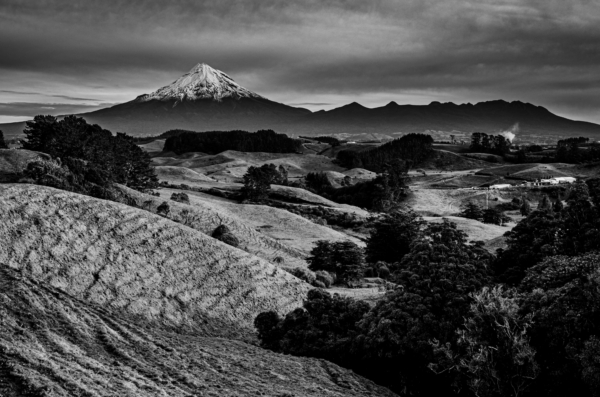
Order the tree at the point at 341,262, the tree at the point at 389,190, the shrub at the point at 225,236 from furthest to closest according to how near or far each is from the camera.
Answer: the tree at the point at 389,190, the shrub at the point at 225,236, the tree at the point at 341,262

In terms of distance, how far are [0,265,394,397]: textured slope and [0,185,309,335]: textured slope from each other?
5897mm

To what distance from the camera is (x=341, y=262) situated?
4772 centimetres

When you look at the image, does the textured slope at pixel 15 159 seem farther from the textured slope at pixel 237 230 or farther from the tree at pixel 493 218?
the tree at pixel 493 218

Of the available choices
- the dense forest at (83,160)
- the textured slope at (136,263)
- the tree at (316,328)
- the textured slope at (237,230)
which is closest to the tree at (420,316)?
the tree at (316,328)

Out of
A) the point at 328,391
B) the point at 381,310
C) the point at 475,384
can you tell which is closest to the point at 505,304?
the point at 475,384

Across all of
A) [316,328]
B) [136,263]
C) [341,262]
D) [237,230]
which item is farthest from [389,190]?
[316,328]

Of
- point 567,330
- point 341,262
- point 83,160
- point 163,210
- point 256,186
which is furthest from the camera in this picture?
point 256,186

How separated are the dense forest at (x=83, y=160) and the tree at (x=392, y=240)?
3095cm

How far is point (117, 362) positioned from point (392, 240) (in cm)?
4655

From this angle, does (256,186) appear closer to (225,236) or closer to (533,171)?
(225,236)

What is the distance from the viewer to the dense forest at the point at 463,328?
1842cm

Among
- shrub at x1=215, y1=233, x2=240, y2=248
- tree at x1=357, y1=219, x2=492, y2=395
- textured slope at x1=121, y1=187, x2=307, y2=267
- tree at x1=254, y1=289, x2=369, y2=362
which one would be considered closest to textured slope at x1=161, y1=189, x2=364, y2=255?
textured slope at x1=121, y1=187, x2=307, y2=267

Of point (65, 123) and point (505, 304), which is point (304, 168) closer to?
point (65, 123)

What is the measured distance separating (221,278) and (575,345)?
2243cm
